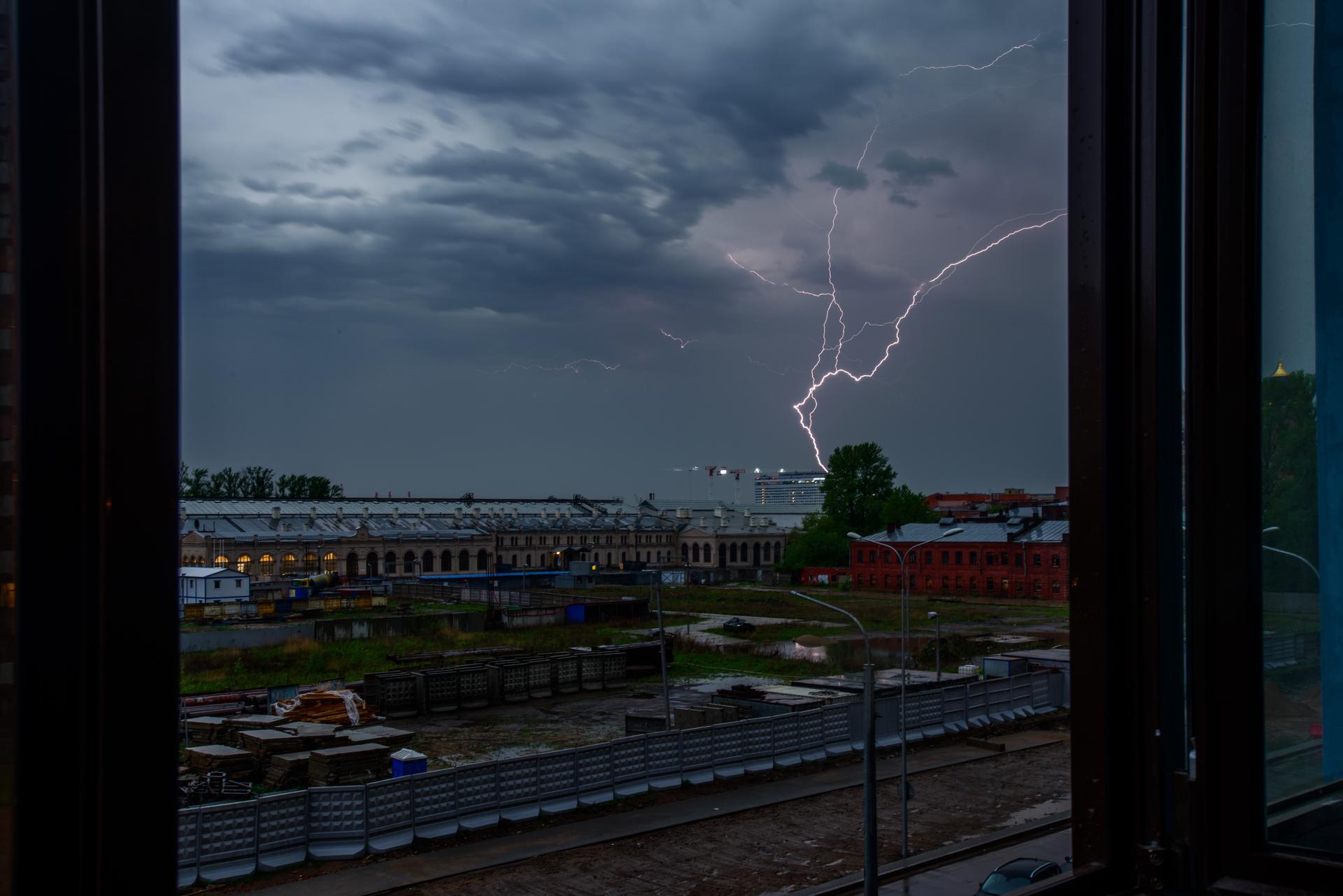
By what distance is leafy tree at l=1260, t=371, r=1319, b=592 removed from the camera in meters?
1.95

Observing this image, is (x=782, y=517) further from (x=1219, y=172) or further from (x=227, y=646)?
(x=1219, y=172)

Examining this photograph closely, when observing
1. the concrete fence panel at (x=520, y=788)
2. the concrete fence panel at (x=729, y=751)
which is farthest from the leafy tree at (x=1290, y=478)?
the concrete fence panel at (x=729, y=751)

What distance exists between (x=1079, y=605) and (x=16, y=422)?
76.1 inches

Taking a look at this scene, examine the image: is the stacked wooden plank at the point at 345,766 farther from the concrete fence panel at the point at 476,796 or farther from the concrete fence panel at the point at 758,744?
the concrete fence panel at the point at 758,744

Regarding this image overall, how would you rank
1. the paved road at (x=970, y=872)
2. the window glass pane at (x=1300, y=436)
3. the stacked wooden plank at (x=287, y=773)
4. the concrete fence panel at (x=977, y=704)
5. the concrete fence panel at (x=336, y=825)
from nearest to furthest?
1. the window glass pane at (x=1300, y=436)
2. the paved road at (x=970, y=872)
3. the concrete fence panel at (x=336, y=825)
4. the stacked wooden plank at (x=287, y=773)
5. the concrete fence panel at (x=977, y=704)

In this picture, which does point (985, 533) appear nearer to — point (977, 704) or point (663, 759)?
point (977, 704)

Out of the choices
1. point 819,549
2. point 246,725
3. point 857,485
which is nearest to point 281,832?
point 246,725

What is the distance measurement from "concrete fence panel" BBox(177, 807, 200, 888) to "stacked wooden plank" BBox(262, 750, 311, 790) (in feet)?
12.9

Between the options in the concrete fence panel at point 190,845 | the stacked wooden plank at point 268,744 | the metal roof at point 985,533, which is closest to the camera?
the concrete fence panel at point 190,845

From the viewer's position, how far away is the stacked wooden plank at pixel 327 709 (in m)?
20.7

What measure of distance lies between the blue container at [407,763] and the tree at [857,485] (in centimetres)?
5957

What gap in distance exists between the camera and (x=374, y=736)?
17.9 metres

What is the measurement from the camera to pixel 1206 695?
192 cm

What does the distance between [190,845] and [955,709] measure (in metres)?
Answer: 15.4
